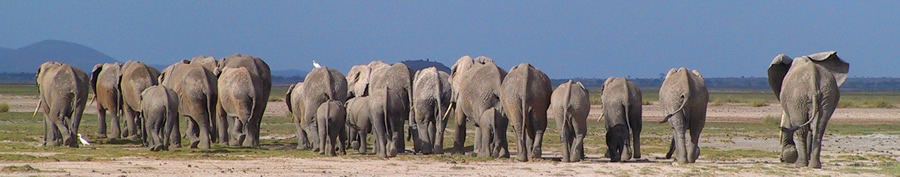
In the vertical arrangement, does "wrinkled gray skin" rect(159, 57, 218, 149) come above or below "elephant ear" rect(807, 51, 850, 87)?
below

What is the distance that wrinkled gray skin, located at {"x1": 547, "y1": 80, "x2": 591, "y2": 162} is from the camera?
74.2 feet

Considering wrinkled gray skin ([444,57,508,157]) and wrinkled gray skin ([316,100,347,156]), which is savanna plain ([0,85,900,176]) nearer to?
wrinkled gray skin ([316,100,347,156])

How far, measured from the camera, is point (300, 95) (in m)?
27.7

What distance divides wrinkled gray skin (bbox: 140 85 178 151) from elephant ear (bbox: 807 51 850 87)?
11384 mm

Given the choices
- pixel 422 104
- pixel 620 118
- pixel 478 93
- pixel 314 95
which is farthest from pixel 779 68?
pixel 314 95

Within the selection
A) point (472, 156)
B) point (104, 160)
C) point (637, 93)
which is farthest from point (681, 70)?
point (104, 160)

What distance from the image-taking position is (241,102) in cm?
2797

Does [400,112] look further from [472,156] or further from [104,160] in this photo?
[104,160]

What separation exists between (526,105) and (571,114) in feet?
2.86

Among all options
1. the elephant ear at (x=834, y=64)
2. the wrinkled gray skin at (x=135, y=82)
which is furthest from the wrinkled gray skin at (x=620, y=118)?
the wrinkled gray skin at (x=135, y=82)

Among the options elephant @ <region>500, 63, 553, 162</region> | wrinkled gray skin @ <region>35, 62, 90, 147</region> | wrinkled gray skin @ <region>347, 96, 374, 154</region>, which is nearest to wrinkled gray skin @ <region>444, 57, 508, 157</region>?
elephant @ <region>500, 63, 553, 162</region>

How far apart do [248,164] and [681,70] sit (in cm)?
728

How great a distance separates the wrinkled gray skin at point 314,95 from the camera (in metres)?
26.3

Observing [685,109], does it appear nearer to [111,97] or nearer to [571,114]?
[571,114]
